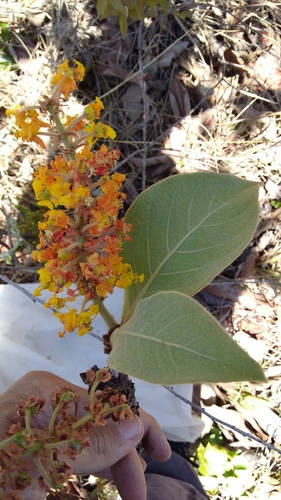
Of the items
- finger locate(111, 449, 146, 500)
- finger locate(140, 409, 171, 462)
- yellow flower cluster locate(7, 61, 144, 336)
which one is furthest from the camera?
finger locate(140, 409, 171, 462)

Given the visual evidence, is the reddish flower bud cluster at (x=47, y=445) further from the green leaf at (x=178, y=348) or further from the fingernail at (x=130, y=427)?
the fingernail at (x=130, y=427)

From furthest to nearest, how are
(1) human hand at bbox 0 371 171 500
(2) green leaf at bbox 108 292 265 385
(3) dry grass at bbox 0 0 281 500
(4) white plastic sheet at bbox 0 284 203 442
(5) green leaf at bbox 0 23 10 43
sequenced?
(5) green leaf at bbox 0 23 10 43
(3) dry grass at bbox 0 0 281 500
(4) white plastic sheet at bbox 0 284 203 442
(1) human hand at bbox 0 371 171 500
(2) green leaf at bbox 108 292 265 385

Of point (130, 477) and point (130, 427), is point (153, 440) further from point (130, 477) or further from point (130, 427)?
point (130, 427)

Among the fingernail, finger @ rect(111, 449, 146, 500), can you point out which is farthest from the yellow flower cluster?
finger @ rect(111, 449, 146, 500)

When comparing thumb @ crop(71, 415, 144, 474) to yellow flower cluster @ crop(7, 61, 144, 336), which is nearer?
yellow flower cluster @ crop(7, 61, 144, 336)

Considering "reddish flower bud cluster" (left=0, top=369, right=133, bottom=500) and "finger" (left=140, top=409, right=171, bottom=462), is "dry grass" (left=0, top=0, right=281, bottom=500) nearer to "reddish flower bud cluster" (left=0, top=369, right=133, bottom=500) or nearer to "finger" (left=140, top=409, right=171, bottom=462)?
"finger" (left=140, top=409, right=171, bottom=462)

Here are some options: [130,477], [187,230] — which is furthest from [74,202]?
[130,477]

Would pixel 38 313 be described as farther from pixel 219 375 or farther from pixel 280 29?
pixel 280 29

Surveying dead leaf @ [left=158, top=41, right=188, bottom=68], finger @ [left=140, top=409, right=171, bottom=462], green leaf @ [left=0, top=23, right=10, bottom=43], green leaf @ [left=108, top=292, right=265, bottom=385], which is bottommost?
finger @ [left=140, top=409, right=171, bottom=462]

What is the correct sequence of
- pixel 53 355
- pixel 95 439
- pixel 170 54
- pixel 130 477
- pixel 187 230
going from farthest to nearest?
pixel 170 54 < pixel 53 355 < pixel 130 477 < pixel 95 439 < pixel 187 230
